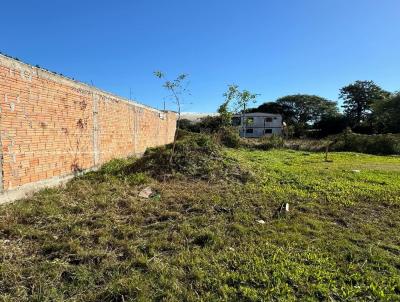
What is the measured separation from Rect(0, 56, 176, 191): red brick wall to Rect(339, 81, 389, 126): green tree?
40815mm

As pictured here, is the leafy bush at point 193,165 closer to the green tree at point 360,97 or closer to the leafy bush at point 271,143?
the leafy bush at point 271,143

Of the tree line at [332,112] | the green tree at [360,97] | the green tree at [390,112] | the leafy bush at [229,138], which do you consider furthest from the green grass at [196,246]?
the green tree at [360,97]

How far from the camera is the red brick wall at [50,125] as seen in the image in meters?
5.03

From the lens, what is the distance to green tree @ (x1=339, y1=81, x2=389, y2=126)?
43.4 meters

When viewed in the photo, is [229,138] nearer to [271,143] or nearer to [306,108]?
[271,143]

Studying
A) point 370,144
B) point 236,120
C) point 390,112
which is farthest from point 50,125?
point 236,120

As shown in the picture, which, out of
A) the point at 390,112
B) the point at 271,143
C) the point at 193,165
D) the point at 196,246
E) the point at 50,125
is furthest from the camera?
the point at 390,112

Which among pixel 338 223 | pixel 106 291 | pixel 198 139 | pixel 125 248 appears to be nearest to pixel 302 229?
pixel 338 223

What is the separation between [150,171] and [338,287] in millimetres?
5501

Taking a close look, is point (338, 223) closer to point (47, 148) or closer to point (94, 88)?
point (47, 148)

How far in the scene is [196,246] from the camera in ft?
12.4

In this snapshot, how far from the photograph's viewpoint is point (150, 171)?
7.71m

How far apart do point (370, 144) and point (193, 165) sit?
15.1 metres

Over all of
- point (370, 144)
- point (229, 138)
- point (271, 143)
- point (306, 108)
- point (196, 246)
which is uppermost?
point (306, 108)
